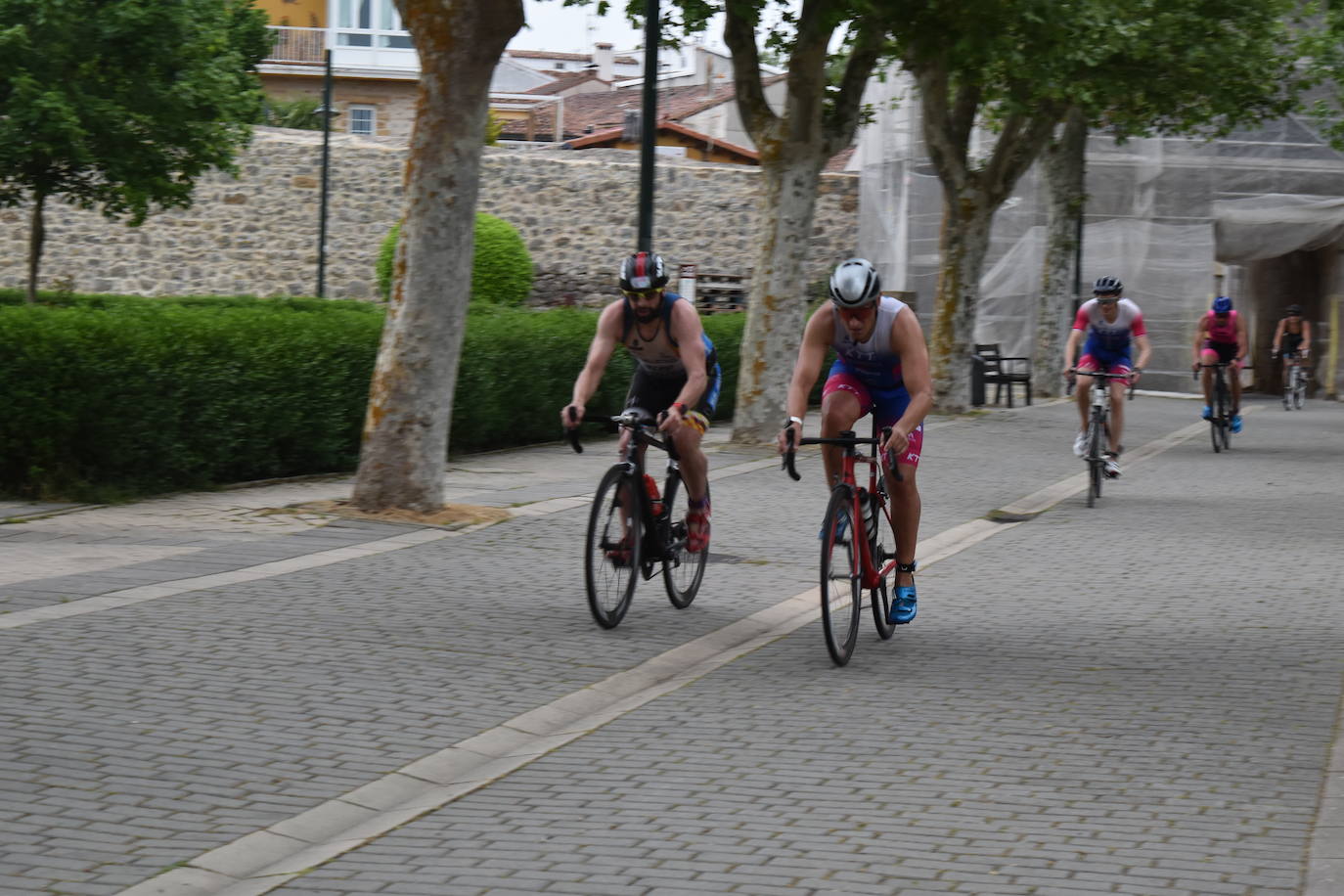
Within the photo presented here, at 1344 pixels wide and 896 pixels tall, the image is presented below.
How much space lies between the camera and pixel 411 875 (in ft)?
15.4

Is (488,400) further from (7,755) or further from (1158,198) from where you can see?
(1158,198)

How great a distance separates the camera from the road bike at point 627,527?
26.9ft

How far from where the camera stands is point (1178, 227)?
115ft

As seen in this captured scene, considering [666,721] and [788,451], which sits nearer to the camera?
[666,721]

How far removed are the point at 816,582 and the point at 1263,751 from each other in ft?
13.4

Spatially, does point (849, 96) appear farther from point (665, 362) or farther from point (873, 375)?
point (873, 375)

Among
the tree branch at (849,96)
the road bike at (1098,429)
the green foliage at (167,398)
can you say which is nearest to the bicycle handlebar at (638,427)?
the green foliage at (167,398)

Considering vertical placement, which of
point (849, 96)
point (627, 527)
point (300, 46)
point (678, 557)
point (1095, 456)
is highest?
point (300, 46)

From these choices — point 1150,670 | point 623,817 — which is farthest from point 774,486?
point 623,817

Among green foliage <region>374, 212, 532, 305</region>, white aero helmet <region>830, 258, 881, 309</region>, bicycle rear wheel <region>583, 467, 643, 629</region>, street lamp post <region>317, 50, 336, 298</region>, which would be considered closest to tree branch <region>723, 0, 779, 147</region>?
bicycle rear wheel <region>583, 467, 643, 629</region>

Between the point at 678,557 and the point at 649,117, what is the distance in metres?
8.87

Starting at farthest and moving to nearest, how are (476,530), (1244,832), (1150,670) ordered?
(476,530)
(1150,670)
(1244,832)

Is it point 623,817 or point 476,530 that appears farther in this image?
point 476,530

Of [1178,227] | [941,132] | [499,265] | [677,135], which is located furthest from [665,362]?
[677,135]
